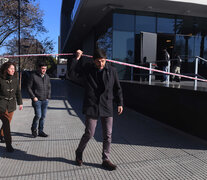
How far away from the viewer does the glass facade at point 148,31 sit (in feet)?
37.6

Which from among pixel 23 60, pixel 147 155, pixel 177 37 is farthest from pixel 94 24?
pixel 23 60

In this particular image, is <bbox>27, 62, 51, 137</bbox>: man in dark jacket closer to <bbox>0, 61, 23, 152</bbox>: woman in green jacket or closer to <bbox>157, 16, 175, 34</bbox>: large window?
<bbox>0, 61, 23, 152</bbox>: woman in green jacket

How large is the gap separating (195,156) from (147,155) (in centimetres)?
87

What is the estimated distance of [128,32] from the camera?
11602 mm

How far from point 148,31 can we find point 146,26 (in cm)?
32

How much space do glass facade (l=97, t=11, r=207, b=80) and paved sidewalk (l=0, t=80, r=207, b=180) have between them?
6.58m

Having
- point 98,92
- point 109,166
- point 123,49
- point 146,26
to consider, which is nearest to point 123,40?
point 123,49

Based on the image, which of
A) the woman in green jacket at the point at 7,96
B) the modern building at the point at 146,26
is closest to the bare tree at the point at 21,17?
the modern building at the point at 146,26

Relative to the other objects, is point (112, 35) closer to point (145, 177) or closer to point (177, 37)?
point (177, 37)

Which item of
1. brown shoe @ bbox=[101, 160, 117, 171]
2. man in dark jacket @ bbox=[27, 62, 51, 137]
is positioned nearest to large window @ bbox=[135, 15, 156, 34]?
man in dark jacket @ bbox=[27, 62, 51, 137]

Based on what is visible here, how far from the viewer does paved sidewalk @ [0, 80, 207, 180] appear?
2.97m

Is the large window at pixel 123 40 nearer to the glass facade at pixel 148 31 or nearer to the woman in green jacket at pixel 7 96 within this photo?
the glass facade at pixel 148 31

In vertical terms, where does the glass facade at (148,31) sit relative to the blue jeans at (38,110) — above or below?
above

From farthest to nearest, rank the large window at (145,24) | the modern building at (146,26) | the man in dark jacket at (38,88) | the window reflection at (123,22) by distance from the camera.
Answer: the large window at (145,24)
the window reflection at (123,22)
the modern building at (146,26)
the man in dark jacket at (38,88)
